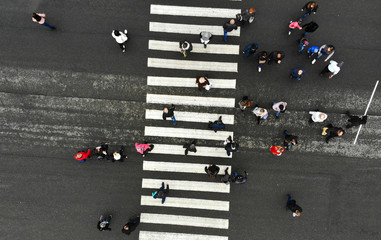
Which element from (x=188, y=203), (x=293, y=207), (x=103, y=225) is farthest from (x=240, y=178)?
(x=103, y=225)

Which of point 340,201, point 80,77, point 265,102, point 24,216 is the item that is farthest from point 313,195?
point 24,216

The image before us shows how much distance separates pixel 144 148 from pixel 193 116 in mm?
2375

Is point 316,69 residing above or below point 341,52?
below

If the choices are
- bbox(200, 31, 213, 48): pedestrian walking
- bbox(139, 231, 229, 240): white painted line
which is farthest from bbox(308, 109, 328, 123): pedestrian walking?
bbox(139, 231, 229, 240): white painted line

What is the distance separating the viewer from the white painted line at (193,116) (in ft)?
30.7

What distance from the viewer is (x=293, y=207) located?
28.2 feet

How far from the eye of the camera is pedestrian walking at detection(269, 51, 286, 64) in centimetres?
838

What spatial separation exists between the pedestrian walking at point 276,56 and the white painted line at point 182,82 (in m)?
1.67

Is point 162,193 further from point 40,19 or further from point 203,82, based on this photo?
point 40,19

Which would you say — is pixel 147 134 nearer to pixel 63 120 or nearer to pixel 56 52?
pixel 63 120

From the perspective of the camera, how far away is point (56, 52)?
9570mm

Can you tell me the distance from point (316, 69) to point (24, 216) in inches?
543

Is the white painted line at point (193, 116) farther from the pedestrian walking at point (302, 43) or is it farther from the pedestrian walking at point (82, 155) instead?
the pedestrian walking at point (302, 43)

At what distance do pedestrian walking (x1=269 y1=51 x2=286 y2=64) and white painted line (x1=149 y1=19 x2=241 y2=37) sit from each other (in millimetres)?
1704
